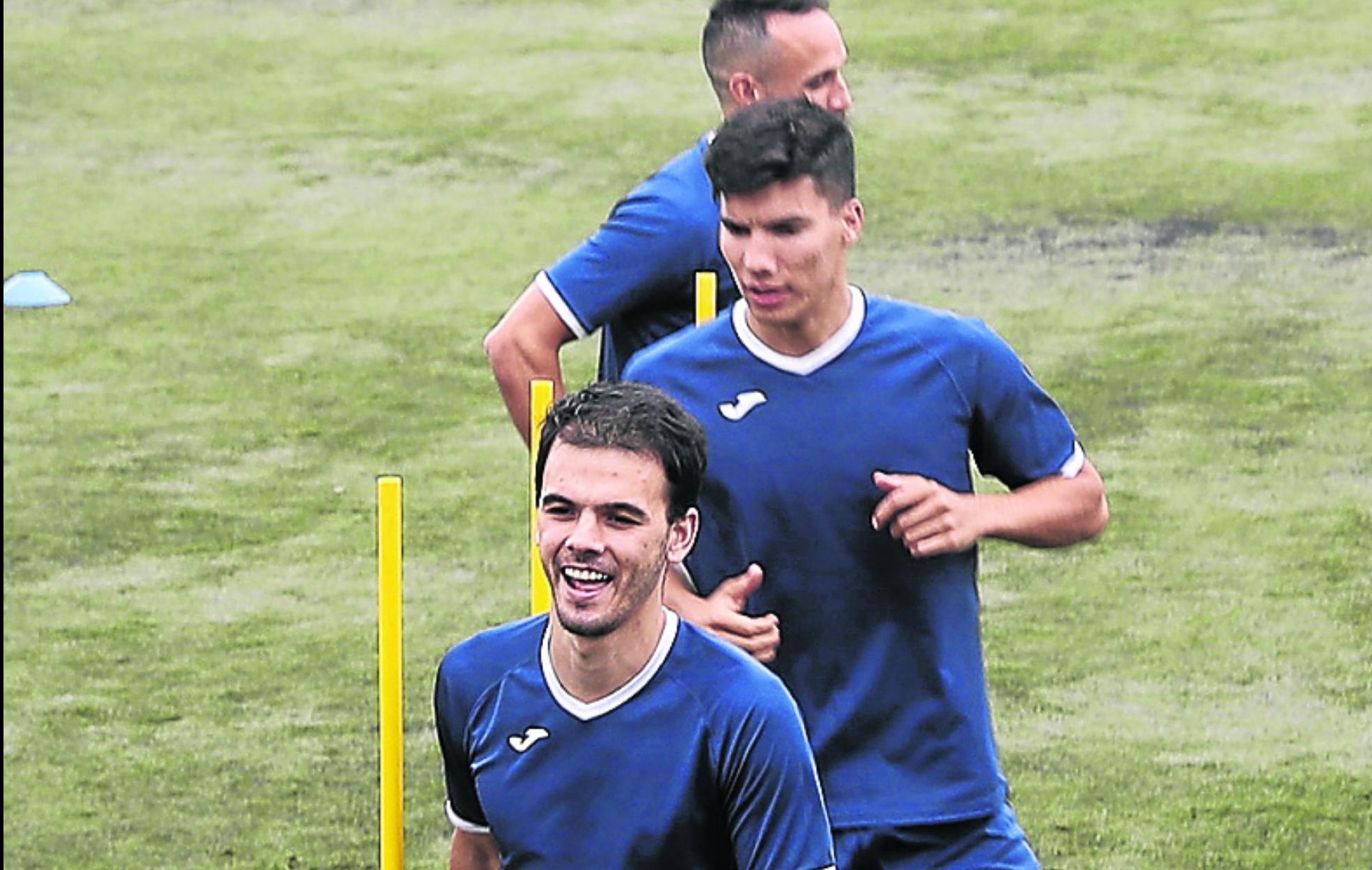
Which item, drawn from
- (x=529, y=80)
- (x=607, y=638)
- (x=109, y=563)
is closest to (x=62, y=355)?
(x=109, y=563)

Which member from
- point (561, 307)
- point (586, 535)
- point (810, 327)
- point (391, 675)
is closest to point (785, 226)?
point (810, 327)

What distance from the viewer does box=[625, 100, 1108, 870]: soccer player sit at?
12.9ft

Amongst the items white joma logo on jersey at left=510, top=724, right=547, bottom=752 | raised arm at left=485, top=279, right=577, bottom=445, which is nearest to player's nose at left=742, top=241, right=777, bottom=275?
white joma logo on jersey at left=510, top=724, right=547, bottom=752

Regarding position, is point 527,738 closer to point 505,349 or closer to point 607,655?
point 607,655

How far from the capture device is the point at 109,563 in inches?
377

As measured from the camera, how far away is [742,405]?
402 centimetres

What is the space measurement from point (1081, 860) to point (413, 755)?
2194mm

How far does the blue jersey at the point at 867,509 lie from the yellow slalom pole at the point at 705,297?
0.50 metres

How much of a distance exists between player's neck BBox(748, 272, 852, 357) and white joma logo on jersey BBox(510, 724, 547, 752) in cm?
86

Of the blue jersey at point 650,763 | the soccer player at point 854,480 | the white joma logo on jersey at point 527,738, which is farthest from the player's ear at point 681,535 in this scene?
the soccer player at point 854,480

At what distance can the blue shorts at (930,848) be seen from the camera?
13.3 ft

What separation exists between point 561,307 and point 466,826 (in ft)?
5.30

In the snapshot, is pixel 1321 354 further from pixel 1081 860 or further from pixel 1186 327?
pixel 1081 860

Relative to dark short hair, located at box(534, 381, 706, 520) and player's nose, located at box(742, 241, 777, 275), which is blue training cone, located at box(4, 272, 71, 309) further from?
dark short hair, located at box(534, 381, 706, 520)
